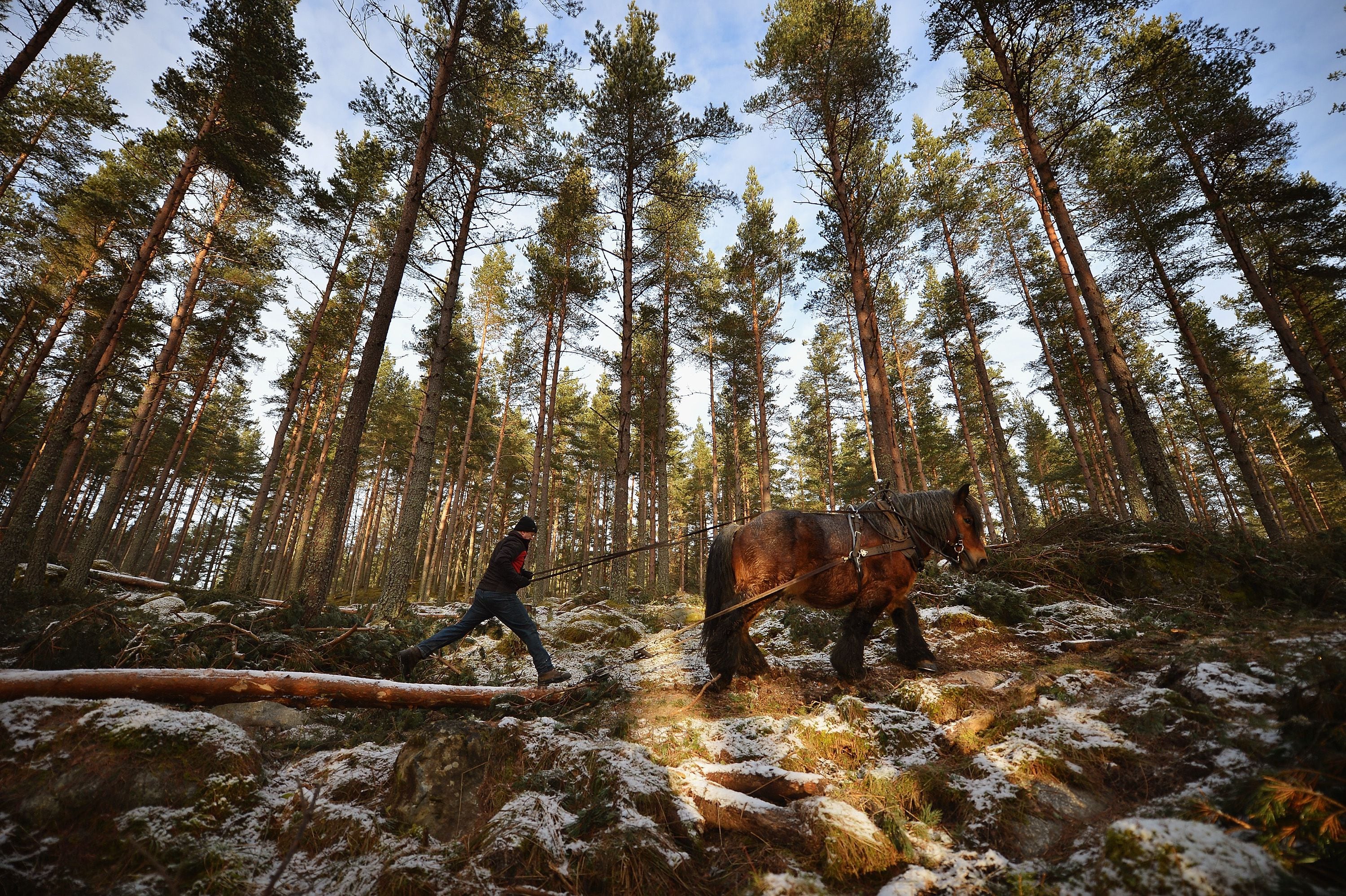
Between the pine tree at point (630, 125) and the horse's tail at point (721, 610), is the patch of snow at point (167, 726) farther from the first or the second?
the pine tree at point (630, 125)

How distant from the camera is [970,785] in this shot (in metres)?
2.91

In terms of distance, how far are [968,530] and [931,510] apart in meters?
0.56

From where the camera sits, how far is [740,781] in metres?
3.30

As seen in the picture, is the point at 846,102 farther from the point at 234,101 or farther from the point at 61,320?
the point at 61,320

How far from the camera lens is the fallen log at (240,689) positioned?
3104 mm

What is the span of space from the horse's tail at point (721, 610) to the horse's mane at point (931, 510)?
6.22 ft

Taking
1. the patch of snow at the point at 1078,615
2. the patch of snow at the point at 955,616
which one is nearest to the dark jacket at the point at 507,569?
the patch of snow at the point at 955,616

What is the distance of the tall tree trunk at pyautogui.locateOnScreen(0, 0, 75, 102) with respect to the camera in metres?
6.90

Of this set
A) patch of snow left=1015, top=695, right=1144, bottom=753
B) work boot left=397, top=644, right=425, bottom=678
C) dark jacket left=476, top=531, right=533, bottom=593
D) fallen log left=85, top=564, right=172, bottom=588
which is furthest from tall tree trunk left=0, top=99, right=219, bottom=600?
patch of snow left=1015, top=695, right=1144, bottom=753

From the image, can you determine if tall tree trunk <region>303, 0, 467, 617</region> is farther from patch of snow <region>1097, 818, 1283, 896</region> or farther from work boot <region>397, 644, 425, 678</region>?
patch of snow <region>1097, 818, 1283, 896</region>

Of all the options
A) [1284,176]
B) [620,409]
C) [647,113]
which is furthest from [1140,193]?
[620,409]

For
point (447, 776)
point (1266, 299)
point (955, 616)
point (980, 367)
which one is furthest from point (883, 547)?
point (980, 367)

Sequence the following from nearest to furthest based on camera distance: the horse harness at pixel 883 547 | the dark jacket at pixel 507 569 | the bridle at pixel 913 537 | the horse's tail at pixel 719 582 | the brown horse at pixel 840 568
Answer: the horse harness at pixel 883 547 < the brown horse at pixel 840 568 < the horse's tail at pixel 719 582 < the bridle at pixel 913 537 < the dark jacket at pixel 507 569

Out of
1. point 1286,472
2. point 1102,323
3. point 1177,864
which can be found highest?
point 1286,472
